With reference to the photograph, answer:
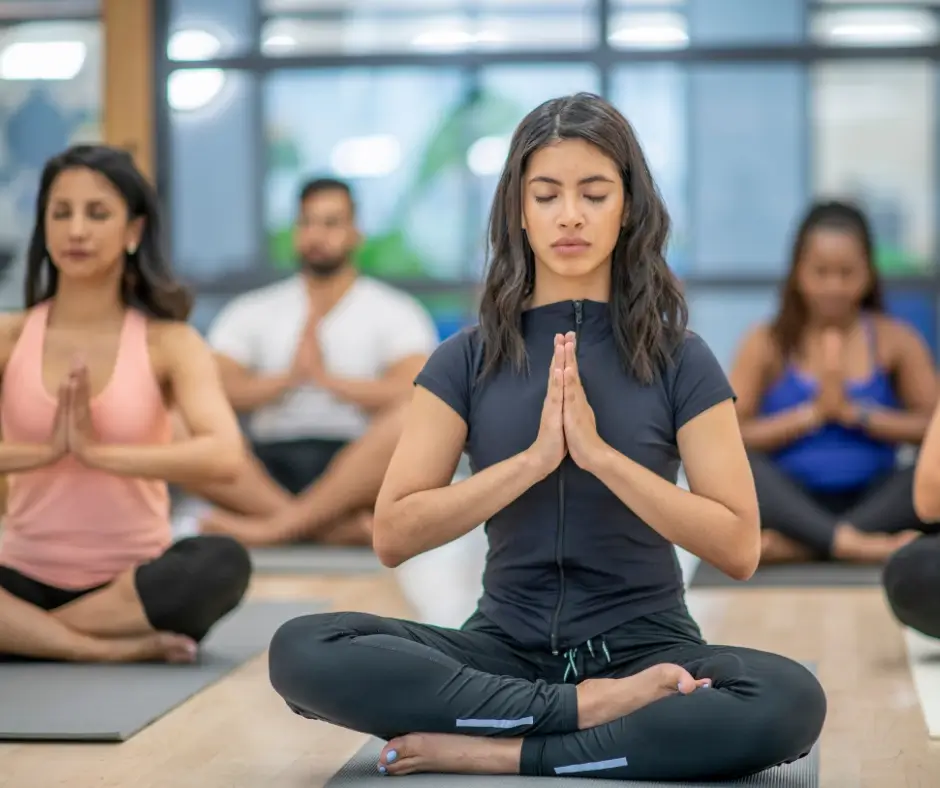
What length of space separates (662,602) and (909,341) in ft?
8.88

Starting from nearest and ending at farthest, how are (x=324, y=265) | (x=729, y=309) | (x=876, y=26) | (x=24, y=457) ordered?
(x=24, y=457) → (x=324, y=265) → (x=876, y=26) → (x=729, y=309)

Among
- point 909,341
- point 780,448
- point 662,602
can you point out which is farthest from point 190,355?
point 909,341

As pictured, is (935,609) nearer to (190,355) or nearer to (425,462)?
(425,462)

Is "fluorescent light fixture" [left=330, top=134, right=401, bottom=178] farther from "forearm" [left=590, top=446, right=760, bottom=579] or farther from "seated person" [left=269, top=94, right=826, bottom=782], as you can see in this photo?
"forearm" [left=590, top=446, right=760, bottom=579]

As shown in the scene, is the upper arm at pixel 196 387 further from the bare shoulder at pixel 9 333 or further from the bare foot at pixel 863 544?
the bare foot at pixel 863 544

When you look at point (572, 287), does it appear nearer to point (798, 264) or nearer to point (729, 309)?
point (798, 264)

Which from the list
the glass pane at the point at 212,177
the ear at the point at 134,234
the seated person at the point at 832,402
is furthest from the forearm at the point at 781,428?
the glass pane at the point at 212,177

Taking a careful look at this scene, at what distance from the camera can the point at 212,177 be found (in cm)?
679

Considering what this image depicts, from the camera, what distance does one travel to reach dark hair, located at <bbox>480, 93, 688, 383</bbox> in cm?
244

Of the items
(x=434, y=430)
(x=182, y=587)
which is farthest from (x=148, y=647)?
(x=434, y=430)

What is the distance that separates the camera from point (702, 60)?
650 cm

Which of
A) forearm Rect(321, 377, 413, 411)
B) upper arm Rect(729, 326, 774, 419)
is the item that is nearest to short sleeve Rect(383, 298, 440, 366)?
forearm Rect(321, 377, 413, 411)

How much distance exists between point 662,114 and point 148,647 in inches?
154

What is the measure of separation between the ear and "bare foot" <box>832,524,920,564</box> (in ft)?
7.26
